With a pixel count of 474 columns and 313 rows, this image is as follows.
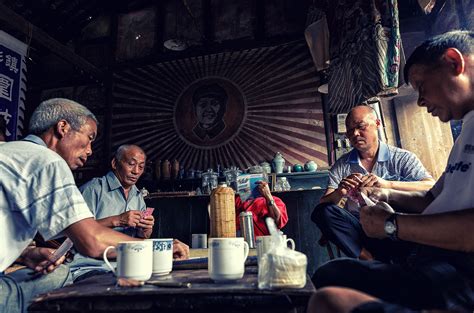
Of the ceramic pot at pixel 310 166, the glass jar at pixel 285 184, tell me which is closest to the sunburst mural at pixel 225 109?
the ceramic pot at pixel 310 166

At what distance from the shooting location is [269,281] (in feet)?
2.64

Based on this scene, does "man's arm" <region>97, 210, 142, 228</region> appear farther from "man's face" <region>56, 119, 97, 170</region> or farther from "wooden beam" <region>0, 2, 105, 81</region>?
"wooden beam" <region>0, 2, 105, 81</region>

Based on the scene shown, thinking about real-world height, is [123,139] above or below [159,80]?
below

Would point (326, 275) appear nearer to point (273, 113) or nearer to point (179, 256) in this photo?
point (179, 256)

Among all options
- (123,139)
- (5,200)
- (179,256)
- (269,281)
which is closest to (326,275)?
(269,281)

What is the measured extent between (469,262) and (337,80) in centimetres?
248

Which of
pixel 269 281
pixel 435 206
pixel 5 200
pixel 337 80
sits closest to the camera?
pixel 269 281

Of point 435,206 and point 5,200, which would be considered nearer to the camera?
point 435,206

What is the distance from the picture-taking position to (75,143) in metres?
1.57

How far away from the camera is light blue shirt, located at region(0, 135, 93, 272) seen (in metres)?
1.11

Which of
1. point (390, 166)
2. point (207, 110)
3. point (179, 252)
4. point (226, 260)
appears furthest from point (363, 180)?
point (207, 110)

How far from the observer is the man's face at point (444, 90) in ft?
3.38

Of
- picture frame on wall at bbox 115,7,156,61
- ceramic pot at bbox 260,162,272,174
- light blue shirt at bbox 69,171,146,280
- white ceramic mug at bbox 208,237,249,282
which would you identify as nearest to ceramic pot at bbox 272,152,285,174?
ceramic pot at bbox 260,162,272,174

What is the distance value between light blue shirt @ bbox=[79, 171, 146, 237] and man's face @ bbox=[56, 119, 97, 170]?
104 centimetres
